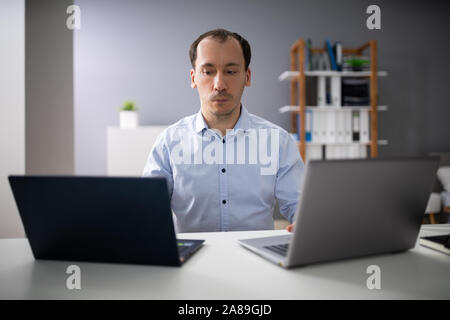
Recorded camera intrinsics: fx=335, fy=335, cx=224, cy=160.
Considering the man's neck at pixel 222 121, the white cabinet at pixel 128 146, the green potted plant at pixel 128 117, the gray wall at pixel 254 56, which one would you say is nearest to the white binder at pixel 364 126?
the gray wall at pixel 254 56

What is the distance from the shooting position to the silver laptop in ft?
1.98

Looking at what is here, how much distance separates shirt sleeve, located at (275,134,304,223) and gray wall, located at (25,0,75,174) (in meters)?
1.21

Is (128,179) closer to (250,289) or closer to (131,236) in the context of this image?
(131,236)

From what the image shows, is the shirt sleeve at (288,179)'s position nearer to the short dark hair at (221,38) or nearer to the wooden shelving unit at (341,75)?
the short dark hair at (221,38)

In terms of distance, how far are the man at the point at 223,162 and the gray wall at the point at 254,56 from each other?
8.03ft

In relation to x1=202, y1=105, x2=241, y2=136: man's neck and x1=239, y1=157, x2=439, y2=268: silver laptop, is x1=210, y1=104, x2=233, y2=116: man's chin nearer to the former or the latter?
x1=202, y1=105, x2=241, y2=136: man's neck

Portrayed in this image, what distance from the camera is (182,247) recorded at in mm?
792

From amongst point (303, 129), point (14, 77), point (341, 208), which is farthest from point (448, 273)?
point (303, 129)

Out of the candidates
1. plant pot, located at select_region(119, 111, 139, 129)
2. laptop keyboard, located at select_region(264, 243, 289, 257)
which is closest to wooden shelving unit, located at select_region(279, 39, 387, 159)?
plant pot, located at select_region(119, 111, 139, 129)

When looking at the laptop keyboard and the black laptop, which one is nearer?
the black laptop

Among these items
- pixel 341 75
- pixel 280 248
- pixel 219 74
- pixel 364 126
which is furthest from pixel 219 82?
pixel 364 126

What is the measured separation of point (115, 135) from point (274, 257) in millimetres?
2918

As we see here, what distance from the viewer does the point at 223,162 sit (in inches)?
54.4

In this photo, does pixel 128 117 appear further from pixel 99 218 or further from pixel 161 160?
pixel 99 218
